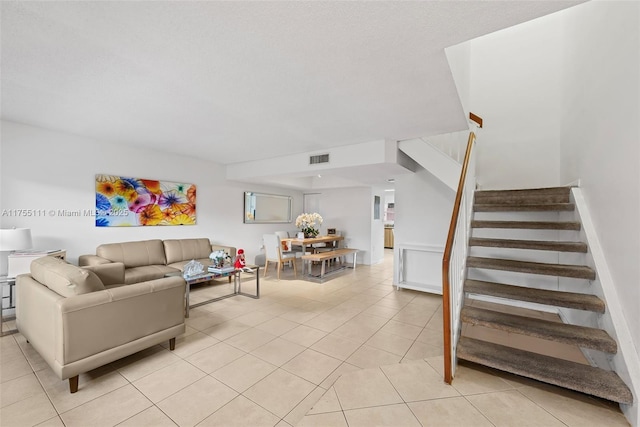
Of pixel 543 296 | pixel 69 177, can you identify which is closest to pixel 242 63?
pixel 543 296

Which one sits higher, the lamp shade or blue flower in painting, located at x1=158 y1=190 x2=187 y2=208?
blue flower in painting, located at x1=158 y1=190 x2=187 y2=208

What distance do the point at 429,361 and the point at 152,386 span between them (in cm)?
220

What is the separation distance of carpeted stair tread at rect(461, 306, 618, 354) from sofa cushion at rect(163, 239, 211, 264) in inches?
170

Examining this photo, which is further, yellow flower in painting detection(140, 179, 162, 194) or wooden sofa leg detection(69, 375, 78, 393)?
yellow flower in painting detection(140, 179, 162, 194)

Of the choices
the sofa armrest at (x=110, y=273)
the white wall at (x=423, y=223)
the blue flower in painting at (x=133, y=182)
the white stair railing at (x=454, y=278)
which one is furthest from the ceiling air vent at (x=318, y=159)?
the sofa armrest at (x=110, y=273)

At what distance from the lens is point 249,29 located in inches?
63.0

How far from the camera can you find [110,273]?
3.13 m

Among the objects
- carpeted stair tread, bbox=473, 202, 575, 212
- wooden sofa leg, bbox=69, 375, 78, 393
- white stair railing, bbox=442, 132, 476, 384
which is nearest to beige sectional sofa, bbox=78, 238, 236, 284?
wooden sofa leg, bbox=69, 375, 78, 393

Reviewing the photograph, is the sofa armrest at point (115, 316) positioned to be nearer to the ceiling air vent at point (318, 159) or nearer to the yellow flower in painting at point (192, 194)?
the ceiling air vent at point (318, 159)

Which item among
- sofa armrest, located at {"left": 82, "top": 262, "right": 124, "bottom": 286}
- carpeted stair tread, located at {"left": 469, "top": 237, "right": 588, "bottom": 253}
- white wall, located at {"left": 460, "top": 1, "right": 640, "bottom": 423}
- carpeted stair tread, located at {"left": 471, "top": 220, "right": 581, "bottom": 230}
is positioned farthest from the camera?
sofa armrest, located at {"left": 82, "top": 262, "right": 124, "bottom": 286}

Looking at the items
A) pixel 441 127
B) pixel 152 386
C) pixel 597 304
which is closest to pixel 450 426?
pixel 597 304

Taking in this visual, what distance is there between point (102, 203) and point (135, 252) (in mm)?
873

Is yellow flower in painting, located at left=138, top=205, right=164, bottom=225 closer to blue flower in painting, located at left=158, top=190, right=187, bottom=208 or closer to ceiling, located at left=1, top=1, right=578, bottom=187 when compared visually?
blue flower in painting, located at left=158, top=190, right=187, bottom=208

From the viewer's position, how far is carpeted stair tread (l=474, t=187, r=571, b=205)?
2852 millimetres
